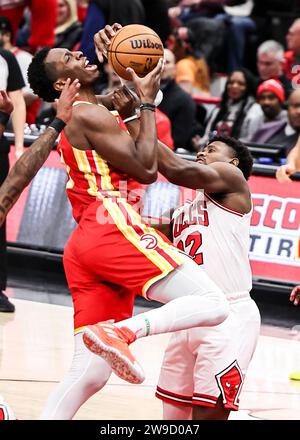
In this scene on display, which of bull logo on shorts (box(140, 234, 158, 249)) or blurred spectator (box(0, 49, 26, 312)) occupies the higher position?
bull logo on shorts (box(140, 234, 158, 249))

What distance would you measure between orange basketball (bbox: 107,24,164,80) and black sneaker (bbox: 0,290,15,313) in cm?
390

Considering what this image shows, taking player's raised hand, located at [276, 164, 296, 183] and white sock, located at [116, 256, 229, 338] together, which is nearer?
white sock, located at [116, 256, 229, 338]

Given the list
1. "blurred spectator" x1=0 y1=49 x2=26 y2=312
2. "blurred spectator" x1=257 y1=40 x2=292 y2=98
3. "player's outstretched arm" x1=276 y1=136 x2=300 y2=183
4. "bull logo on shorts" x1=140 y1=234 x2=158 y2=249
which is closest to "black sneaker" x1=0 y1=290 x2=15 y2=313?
"blurred spectator" x1=0 y1=49 x2=26 y2=312

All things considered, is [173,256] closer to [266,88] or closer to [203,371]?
[203,371]

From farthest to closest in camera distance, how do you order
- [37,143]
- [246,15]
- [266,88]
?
[246,15], [266,88], [37,143]

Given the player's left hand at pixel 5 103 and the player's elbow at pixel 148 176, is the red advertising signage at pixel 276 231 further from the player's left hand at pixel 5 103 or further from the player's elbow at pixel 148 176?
the player's left hand at pixel 5 103

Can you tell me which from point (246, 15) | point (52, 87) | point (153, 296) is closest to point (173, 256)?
point (153, 296)

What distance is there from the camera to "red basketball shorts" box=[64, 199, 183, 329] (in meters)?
5.31

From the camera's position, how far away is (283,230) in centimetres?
980

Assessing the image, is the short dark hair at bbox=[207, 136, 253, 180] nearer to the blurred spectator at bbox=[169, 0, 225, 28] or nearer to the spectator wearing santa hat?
the spectator wearing santa hat

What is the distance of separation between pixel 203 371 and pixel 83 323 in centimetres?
64

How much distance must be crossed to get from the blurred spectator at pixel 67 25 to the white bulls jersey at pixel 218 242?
339 inches

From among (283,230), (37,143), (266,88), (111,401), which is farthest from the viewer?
(266,88)

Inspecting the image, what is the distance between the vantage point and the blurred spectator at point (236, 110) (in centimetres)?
Result: 1196
